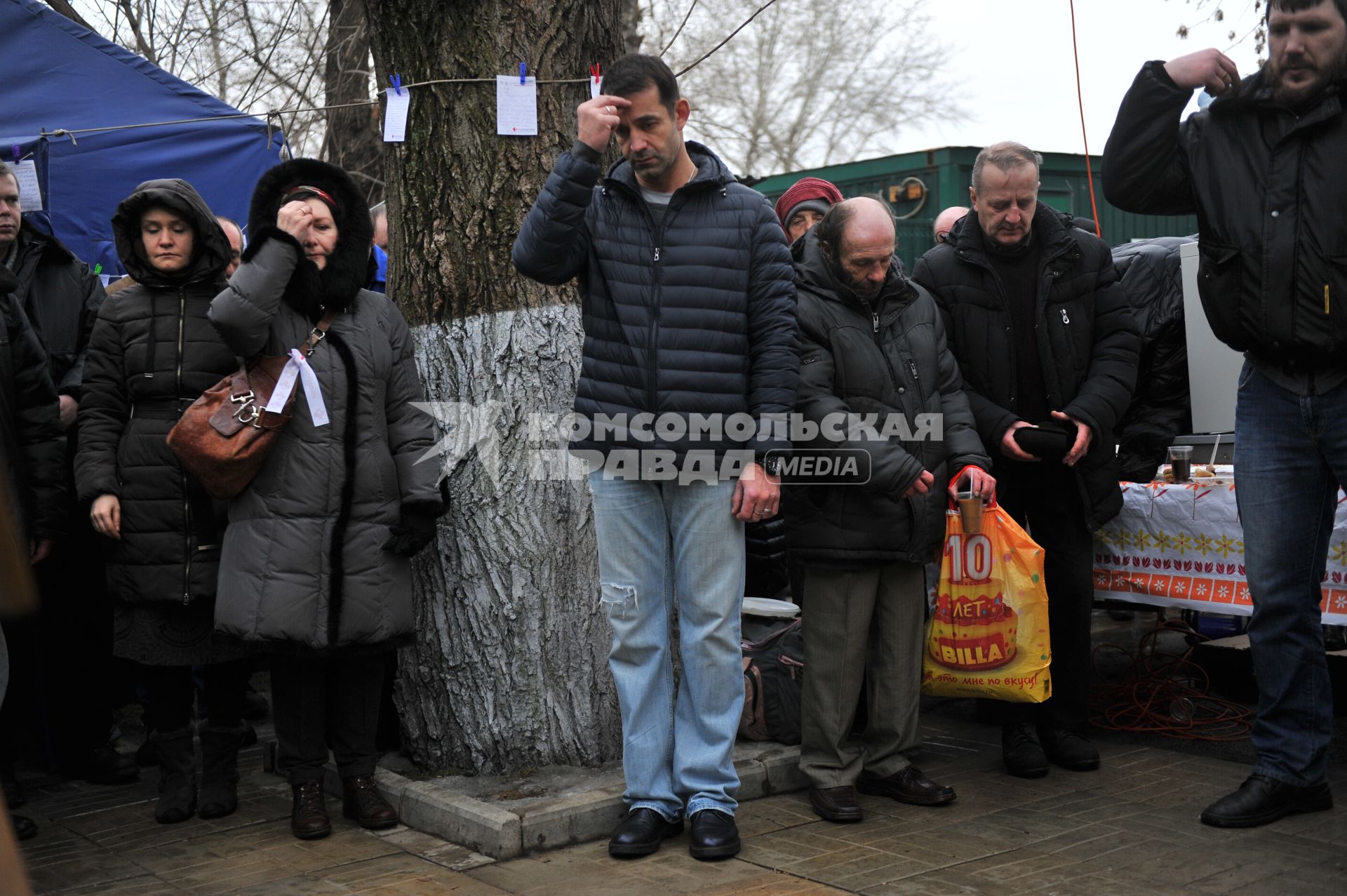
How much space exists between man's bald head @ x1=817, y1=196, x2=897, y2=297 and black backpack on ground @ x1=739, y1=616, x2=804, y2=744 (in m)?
1.22

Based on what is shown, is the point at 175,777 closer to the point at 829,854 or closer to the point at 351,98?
the point at 829,854

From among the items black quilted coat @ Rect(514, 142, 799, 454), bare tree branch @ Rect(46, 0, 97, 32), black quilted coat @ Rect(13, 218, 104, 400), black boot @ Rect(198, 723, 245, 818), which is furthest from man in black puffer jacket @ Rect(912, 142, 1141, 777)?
bare tree branch @ Rect(46, 0, 97, 32)

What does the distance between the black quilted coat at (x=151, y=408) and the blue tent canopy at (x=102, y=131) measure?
321cm

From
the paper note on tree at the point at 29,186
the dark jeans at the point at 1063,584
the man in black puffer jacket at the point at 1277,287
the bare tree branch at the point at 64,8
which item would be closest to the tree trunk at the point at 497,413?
the dark jeans at the point at 1063,584

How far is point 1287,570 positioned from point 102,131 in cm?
642

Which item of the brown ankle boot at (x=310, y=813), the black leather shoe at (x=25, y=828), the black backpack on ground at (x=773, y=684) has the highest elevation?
the black backpack on ground at (x=773, y=684)

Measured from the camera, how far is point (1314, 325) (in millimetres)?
3805

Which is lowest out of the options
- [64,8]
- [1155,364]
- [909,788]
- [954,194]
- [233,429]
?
[909,788]

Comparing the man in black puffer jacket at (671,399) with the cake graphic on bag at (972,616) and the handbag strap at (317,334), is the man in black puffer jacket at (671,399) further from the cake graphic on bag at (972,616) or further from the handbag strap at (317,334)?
the cake graphic on bag at (972,616)

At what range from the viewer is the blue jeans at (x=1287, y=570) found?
4.02m

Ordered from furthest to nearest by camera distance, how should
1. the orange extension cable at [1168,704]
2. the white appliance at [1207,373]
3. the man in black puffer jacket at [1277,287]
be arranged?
the white appliance at [1207,373] < the orange extension cable at [1168,704] < the man in black puffer jacket at [1277,287]

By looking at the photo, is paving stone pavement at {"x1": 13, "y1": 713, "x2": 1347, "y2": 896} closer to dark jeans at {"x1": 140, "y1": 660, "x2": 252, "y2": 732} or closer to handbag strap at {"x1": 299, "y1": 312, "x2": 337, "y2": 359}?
dark jeans at {"x1": 140, "y1": 660, "x2": 252, "y2": 732}

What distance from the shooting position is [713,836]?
12.7ft

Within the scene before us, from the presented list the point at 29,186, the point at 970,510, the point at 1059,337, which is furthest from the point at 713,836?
the point at 29,186
